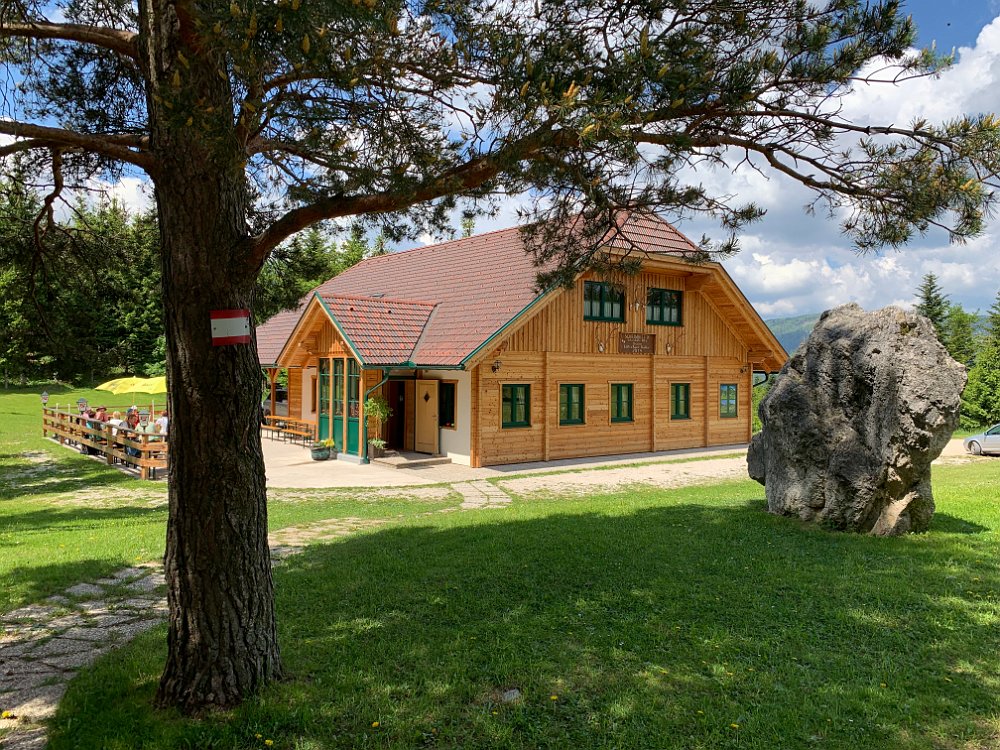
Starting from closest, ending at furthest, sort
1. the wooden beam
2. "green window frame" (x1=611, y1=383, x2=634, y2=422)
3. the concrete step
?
1. the concrete step
2. "green window frame" (x1=611, y1=383, x2=634, y2=422)
3. the wooden beam

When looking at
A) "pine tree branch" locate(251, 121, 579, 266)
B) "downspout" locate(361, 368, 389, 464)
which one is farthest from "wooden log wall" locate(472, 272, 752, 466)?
"pine tree branch" locate(251, 121, 579, 266)

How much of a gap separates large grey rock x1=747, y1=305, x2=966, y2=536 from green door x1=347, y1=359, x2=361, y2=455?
11910mm

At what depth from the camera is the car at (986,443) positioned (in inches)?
888

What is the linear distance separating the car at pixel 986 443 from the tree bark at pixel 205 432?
25.3m

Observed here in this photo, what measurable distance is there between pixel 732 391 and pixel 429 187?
21.4m

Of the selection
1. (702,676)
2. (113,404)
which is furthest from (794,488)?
(113,404)

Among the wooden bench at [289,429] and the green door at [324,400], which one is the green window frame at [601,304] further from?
the wooden bench at [289,429]

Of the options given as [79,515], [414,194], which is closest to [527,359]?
[79,515]

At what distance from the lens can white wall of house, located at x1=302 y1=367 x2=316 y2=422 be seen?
24.0m

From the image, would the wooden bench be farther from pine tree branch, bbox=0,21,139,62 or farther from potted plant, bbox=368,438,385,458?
pine tree branch, bbox=0,21,139,62

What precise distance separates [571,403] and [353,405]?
6.03 m

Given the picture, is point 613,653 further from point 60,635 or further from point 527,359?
point 527,359

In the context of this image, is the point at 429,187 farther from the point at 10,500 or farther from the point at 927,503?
the point at 10,500

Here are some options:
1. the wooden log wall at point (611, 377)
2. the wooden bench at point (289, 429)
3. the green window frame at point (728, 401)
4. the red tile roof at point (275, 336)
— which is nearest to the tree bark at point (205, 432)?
the wooden log wall at point (611, 377)
